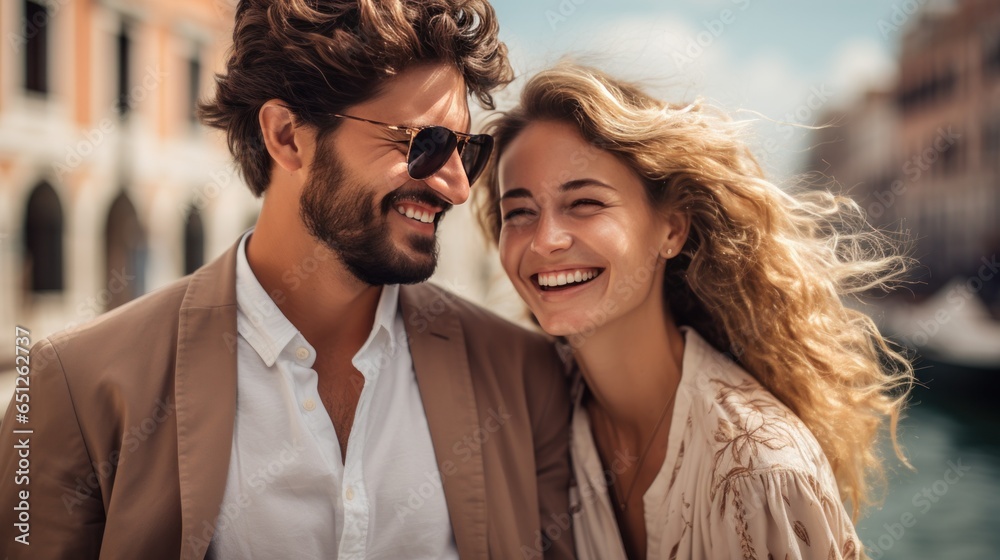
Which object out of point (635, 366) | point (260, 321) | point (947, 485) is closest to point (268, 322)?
point (260, 321)

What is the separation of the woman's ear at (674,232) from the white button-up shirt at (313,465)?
38.7 inches

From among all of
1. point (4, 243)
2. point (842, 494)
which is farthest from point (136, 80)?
point (842, 494)

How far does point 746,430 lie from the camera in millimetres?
2168

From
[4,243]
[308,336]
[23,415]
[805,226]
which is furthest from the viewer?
[4,243]

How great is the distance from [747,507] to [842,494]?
91 centimetres

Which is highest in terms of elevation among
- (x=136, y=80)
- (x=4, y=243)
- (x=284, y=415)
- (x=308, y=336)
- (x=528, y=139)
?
(x=136, y=80)

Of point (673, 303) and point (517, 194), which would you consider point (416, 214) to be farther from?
point (673, 303)

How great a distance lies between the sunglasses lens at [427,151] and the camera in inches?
90.8

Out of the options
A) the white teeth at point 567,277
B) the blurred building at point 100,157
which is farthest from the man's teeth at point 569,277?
the blurred building at point 100,157

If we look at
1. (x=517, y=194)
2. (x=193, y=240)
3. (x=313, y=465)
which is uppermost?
(x=517, y=194)

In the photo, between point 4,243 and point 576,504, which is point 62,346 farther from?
point 4,243

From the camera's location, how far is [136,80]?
14.8m

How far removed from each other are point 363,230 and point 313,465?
716 mm

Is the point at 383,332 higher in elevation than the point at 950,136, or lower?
lower
